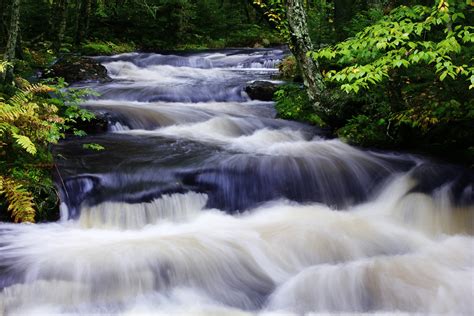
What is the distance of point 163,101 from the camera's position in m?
11.4

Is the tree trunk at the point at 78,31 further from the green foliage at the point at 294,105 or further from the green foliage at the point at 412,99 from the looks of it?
the green foliage at the point at 412,99

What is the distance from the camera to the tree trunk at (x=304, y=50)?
26.1 ft

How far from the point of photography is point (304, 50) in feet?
26.7

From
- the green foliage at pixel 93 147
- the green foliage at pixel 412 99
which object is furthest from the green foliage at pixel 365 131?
the green foliage at pixel 93 147

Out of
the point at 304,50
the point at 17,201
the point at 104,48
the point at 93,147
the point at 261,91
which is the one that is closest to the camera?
the point at 17,201

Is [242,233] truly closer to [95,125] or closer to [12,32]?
[95,125]

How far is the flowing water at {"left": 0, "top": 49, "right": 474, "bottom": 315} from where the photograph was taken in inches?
161

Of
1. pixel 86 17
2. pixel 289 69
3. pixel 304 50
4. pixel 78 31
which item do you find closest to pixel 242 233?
pixel 304 50

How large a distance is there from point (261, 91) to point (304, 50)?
10.6 ft

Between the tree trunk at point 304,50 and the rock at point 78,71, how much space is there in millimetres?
6900

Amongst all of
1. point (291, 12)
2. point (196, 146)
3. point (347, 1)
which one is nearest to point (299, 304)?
point (196, 146)

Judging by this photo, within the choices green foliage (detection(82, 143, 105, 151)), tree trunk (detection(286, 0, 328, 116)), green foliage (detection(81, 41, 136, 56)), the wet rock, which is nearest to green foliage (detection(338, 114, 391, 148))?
tree trunk (detection(286, 0, 328, 116))

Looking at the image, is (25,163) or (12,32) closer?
(25,163)

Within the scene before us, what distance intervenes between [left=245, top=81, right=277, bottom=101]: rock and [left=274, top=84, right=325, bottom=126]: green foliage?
16.0 inches
